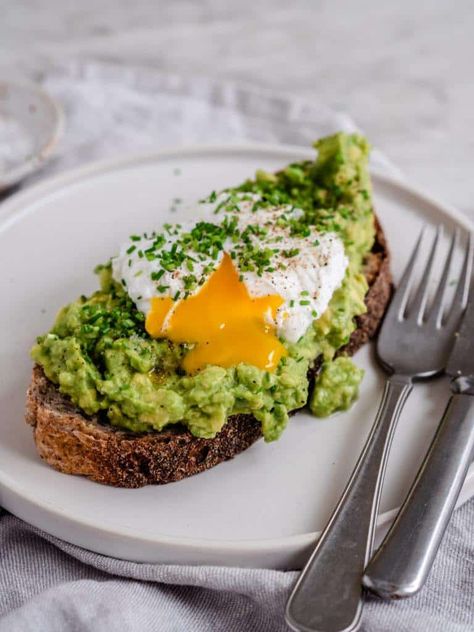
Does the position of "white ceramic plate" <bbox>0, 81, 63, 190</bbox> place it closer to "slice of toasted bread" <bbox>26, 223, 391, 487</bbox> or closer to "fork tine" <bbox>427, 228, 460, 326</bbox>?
"slice of toasted bread" <bbox>26, 223, 391, 487</bbox>

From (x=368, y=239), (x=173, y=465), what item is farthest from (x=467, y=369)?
(x=173, y=465)

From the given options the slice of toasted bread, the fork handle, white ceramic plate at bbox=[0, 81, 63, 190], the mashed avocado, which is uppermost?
white ceramic plate at bbox=[0, 81, 63, 190]

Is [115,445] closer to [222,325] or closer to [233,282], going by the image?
[222,325]

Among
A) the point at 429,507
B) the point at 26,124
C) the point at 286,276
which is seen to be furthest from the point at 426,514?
the point at 26,124

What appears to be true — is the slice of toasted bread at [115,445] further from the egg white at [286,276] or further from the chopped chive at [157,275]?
the chopped chive at [157,275]

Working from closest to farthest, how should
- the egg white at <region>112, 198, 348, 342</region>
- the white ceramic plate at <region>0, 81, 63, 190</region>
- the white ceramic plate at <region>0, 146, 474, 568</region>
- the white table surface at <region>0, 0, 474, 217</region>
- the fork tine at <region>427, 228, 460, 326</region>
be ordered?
the white ceramic plate at <region>0, 146, 474, 568</region>, the egg white at <region>112, 198, 348, 342</region>, the fork tine at <region>427, 228, 460, 326</region>, the white ceramic plate at <region>0, 81, 63, 190</region>, the white table surface at <region>0, 0, 474, 217</region>

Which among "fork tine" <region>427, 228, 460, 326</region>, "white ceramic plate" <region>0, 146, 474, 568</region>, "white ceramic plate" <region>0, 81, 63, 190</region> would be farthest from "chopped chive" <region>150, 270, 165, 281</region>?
"white ceramic plate" <region>0, 81, 63, 190</region>
